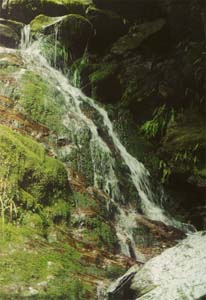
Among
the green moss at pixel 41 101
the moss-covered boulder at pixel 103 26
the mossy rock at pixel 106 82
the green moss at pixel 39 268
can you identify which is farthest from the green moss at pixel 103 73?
the green moss at pixel 39 268

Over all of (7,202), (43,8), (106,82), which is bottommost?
(7,202)

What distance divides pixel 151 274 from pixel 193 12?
250 centimetres

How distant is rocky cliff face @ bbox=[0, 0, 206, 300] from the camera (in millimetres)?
3854

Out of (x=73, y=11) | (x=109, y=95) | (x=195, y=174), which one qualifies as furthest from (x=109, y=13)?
(x=195, y=174)

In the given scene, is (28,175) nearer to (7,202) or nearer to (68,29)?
(7,202)

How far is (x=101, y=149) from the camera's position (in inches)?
174

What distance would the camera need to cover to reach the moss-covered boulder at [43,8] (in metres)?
4.70

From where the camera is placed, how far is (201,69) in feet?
15.6

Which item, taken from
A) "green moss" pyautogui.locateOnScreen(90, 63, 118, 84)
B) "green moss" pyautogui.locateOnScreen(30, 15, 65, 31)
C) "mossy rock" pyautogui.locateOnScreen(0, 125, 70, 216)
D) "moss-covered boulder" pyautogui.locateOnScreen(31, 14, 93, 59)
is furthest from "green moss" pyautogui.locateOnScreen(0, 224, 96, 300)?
"green moss" pyautogui.locateOnScreen(30, 15, 65, 31)

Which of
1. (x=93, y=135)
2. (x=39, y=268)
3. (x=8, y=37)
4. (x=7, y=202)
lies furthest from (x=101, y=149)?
(x=8, y=37)

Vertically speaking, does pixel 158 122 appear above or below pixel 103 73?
below

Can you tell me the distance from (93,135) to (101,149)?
6.3 inches

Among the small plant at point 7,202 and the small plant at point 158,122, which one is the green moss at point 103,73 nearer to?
the small plant at point 158,122

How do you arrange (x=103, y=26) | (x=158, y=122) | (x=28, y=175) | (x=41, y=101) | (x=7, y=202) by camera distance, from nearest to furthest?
(x=7, y=202) < (x=28, y=175) < (x=41, y=101) < (x=158, y=122) < (x=103, y=26)
